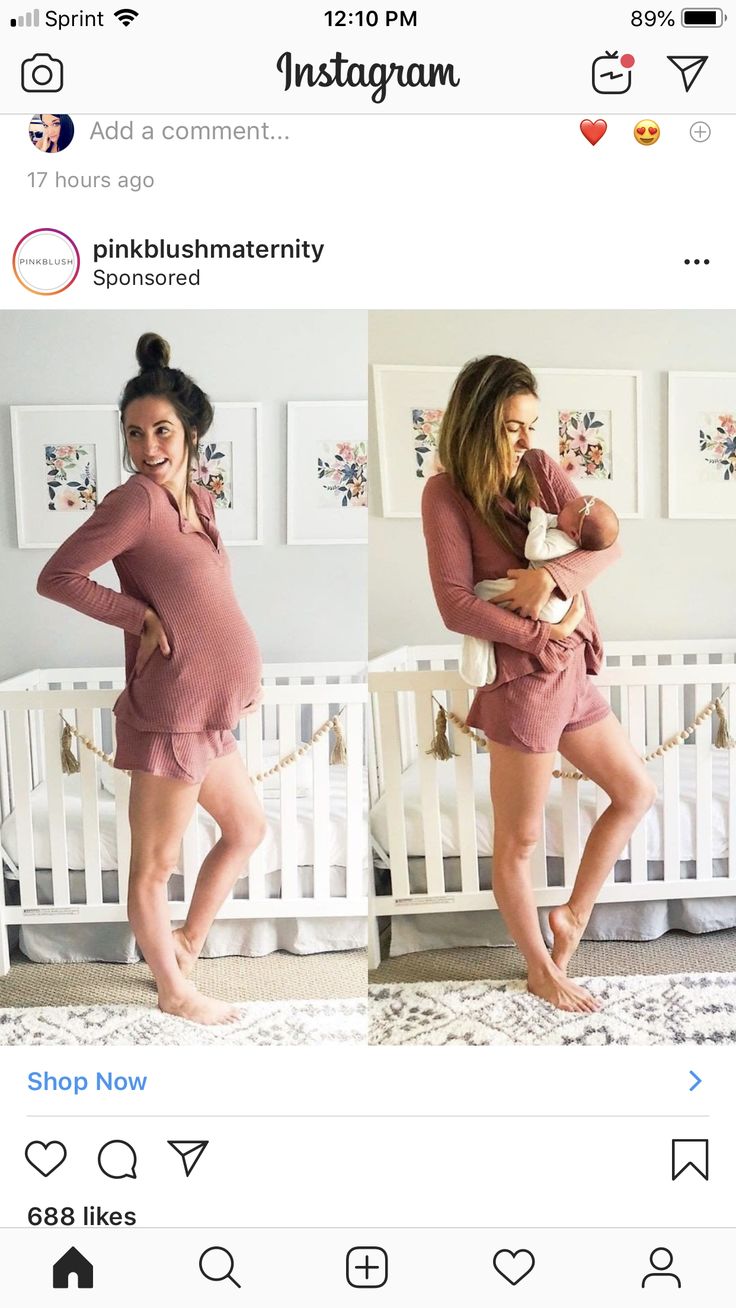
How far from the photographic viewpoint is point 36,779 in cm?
172

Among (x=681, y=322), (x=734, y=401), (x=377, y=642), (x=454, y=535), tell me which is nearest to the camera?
(x=681, y=322)

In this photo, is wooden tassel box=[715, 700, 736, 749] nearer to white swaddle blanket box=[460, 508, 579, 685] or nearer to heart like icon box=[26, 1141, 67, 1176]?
white swaddle blanket box=[460, 508, 579, 685]

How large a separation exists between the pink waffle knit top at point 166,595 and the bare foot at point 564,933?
0.62 m

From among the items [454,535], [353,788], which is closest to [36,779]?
[353,788]

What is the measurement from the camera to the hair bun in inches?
47.1

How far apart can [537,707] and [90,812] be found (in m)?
0.73

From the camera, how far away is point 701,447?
1.52 meters

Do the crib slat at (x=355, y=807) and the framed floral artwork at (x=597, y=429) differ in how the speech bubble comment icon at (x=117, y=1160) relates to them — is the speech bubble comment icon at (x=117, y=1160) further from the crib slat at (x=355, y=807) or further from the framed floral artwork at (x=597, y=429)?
the framed floral artwork at (x=597, y=429)
